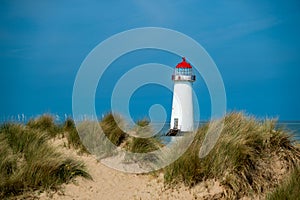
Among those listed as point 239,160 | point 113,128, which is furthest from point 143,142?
point 239,160

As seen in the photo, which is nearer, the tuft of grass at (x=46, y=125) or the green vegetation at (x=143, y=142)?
the green vegetation at (x=143, y=142)

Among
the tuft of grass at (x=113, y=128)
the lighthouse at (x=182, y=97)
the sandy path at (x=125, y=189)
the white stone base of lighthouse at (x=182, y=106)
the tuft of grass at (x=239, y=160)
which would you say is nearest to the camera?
the sandy path at (x=125, y=189)

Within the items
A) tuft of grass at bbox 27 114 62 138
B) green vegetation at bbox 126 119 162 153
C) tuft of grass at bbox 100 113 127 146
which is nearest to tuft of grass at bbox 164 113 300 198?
green vegetation at bbox 126 119 162 153

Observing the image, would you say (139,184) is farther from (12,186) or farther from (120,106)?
(120,106)

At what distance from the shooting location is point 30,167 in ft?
21.0

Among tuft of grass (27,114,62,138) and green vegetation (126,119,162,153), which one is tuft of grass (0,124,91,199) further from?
tuft of grass (27,114,62,138)

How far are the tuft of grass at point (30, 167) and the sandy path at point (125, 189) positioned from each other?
0.21m

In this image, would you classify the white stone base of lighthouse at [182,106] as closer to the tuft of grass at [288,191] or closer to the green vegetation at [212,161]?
the green vegetation at [212,161]

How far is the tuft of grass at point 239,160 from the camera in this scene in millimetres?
6719

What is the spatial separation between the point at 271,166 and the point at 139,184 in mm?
2730

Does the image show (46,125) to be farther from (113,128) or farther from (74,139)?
(113,128)

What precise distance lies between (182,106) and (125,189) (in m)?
15.4

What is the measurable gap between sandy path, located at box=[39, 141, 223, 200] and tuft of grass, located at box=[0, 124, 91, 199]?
0.70ft

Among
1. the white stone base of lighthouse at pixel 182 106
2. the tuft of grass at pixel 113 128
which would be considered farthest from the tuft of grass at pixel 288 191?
the white stone base of lighthouse at pixel 182 106
